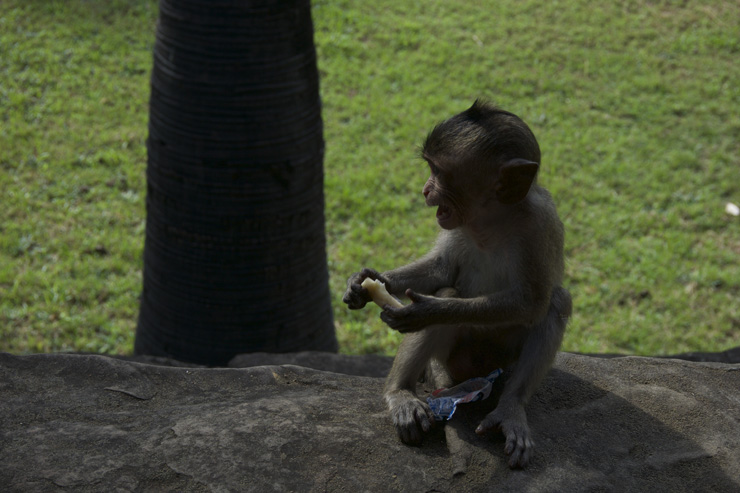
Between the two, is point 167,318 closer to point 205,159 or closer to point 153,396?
point 205,159

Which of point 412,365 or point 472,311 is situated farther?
point 412,365

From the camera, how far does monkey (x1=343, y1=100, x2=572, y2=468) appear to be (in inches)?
→ 139

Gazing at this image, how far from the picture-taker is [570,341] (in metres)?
6.94

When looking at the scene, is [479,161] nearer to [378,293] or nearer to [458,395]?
[378,293]

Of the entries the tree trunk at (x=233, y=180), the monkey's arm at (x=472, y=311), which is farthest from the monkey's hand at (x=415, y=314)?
the tree trunk at (x=233, y=180)

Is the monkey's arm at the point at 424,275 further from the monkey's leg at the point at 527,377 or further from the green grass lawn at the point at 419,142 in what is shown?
the green grass lawn at the point at 419,142

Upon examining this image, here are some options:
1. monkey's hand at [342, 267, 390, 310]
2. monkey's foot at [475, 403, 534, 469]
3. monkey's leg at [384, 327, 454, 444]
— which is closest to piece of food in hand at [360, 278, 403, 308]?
monkey's hand at [342, 267, 390, 310]

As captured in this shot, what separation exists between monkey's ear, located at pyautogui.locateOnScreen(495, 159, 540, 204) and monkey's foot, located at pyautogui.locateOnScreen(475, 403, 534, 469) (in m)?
0.92

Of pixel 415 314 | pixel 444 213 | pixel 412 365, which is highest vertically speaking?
pixel 444 213

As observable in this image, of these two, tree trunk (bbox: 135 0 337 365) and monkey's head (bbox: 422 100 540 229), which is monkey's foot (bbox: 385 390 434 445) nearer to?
monkey's head (bbox: 422 100 540 229)

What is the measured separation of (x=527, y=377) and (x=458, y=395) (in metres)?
0.33

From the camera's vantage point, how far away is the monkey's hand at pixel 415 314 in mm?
3461

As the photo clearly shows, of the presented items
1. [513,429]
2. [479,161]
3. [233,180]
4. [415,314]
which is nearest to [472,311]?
[415,314]

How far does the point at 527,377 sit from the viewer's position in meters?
3.70
